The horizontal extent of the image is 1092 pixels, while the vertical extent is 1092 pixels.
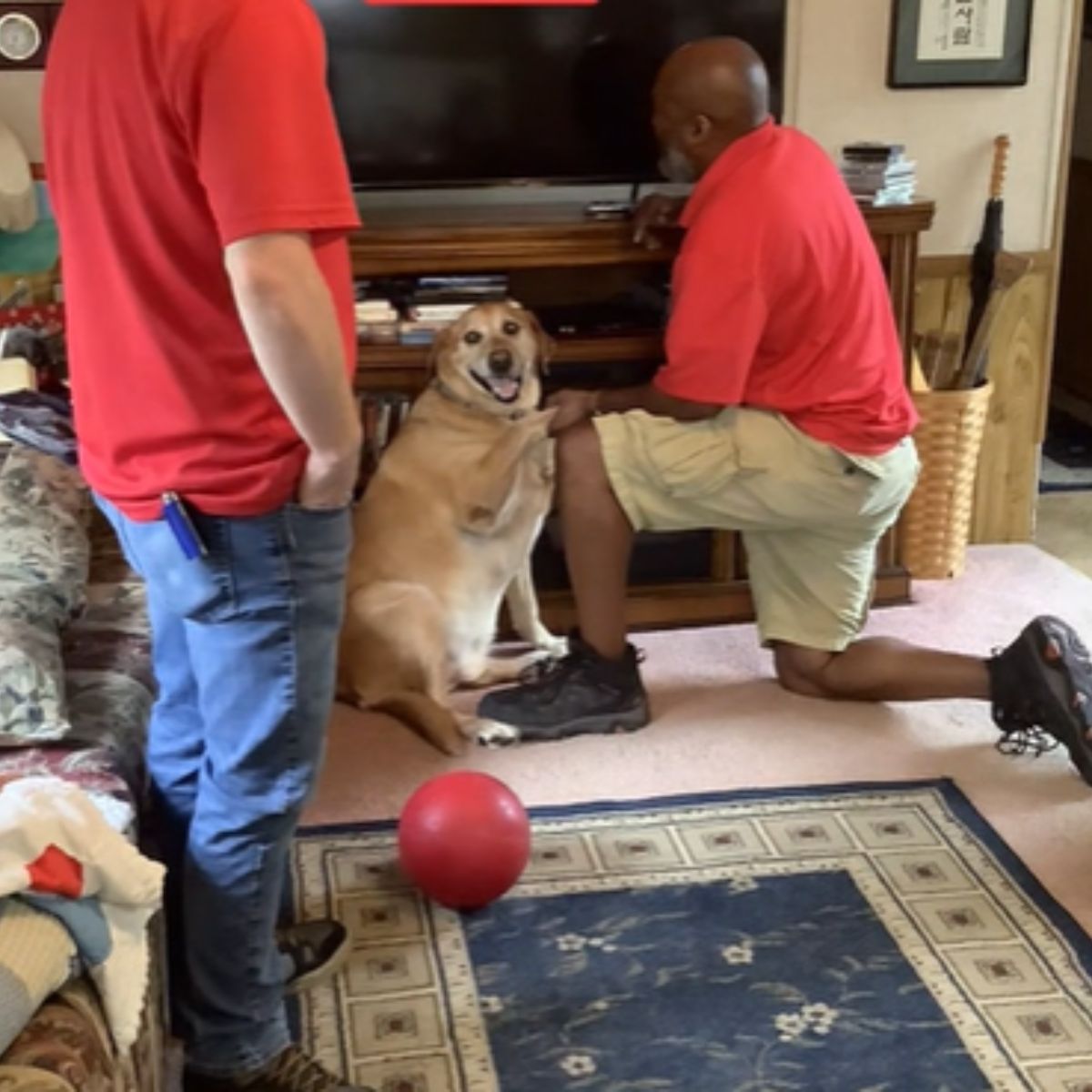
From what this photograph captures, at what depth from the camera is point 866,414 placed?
8.96 ft

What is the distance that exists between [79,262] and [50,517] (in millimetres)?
742

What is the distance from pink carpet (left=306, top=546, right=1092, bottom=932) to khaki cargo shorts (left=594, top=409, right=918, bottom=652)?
0.17 metres

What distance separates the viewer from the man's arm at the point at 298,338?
1338mm

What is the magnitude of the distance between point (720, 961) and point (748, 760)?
2.12ft

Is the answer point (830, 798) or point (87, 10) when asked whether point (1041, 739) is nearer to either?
point (830, 798)

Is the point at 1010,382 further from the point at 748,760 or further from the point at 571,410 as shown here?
the point at 748,760

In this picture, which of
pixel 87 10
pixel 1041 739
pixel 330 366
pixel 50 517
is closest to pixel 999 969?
pixel 1041 739

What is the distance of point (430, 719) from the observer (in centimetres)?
272

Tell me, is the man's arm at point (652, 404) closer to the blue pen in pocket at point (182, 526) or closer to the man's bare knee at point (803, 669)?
the man's bare knee at point (803, 669)

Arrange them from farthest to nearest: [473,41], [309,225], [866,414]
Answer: [473,41], [866,414], [309,225]

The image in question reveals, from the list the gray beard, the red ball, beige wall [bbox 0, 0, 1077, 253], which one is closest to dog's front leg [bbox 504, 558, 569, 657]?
the gray beard

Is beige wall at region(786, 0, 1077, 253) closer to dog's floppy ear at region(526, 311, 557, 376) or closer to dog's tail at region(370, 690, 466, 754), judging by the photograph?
dog's floppy ear at region(526, 311, 557, 376)

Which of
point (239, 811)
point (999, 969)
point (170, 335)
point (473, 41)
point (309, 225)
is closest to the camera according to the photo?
point (309, 225)

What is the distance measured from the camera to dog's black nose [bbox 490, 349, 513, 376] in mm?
2869
